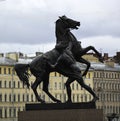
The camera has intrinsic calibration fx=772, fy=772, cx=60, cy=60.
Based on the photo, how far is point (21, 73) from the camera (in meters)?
33.9

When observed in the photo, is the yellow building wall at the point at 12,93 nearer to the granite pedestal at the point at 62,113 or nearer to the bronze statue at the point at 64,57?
the bronze statue at the point at 64,57

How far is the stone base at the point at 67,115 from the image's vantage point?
30844mm

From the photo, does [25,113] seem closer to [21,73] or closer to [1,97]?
[21,73]

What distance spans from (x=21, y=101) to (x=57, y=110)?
271 feet

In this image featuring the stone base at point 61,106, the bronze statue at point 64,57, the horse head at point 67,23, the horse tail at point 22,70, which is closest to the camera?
the stone base at point 61,106

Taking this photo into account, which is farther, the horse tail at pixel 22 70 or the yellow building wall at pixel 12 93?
the yellow building wall at pixel 12 93

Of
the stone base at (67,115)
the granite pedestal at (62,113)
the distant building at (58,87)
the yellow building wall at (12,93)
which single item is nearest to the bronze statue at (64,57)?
the granite pedestal at (62,113)

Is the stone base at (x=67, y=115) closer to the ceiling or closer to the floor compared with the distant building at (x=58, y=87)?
closer to the floor

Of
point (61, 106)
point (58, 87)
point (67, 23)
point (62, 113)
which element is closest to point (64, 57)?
point (67, 23)

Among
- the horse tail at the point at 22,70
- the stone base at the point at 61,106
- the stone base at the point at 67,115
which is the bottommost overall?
the stone base at the point at 67,115

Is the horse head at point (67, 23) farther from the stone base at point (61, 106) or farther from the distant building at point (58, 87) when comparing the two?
the distant building at point (58, 87)

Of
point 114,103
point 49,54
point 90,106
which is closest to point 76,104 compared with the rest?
point 90,106

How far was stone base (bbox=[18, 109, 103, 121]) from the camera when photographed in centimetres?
3084

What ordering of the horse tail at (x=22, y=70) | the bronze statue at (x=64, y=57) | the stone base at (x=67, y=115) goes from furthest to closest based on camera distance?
the horse tail at (x=22, y=70), the bronze statue at (x=64, y=57), the stone base at (x=67, y=115)
